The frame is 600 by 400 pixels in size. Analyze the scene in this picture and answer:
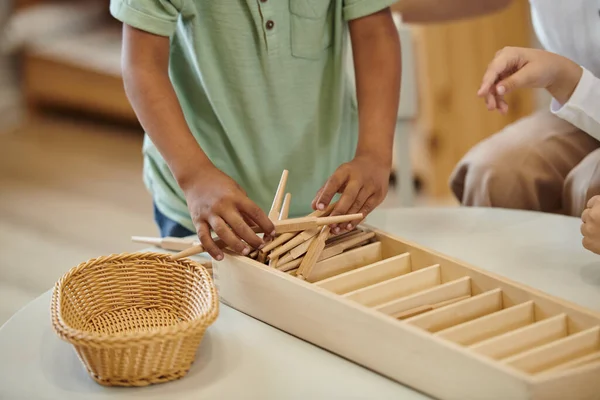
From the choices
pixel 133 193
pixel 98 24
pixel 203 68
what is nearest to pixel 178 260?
pixel 203 68

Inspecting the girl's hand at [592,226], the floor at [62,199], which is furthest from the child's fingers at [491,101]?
the floor at [62,199]

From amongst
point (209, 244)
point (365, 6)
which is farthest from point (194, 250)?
point (365, 6)

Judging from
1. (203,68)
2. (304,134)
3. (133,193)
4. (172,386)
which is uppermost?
(203,68)

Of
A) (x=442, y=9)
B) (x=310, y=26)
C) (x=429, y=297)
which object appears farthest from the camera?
(x=442, y=9)

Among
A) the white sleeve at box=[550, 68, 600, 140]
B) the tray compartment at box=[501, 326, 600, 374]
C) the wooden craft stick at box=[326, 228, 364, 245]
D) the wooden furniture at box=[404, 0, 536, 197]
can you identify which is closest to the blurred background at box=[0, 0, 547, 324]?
the wooden furniture at box=[404, 0, 536, 197]

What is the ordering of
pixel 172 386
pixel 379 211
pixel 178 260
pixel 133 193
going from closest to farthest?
pixel 172 386 < pixel 178 260 < pixel 379 211 < pixel 133 193

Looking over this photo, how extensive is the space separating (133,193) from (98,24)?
3.45ft

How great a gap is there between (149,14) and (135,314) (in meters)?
0.39

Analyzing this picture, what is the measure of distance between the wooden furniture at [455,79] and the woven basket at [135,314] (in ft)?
5.24

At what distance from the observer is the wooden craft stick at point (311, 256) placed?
2.93ft

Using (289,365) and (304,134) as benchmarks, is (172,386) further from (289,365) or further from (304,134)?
(304,134)

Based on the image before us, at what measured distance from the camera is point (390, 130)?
116cm

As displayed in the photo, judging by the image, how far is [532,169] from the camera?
1.27 meters

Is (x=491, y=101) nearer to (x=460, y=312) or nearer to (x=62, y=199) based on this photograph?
(x=460, y=312)
